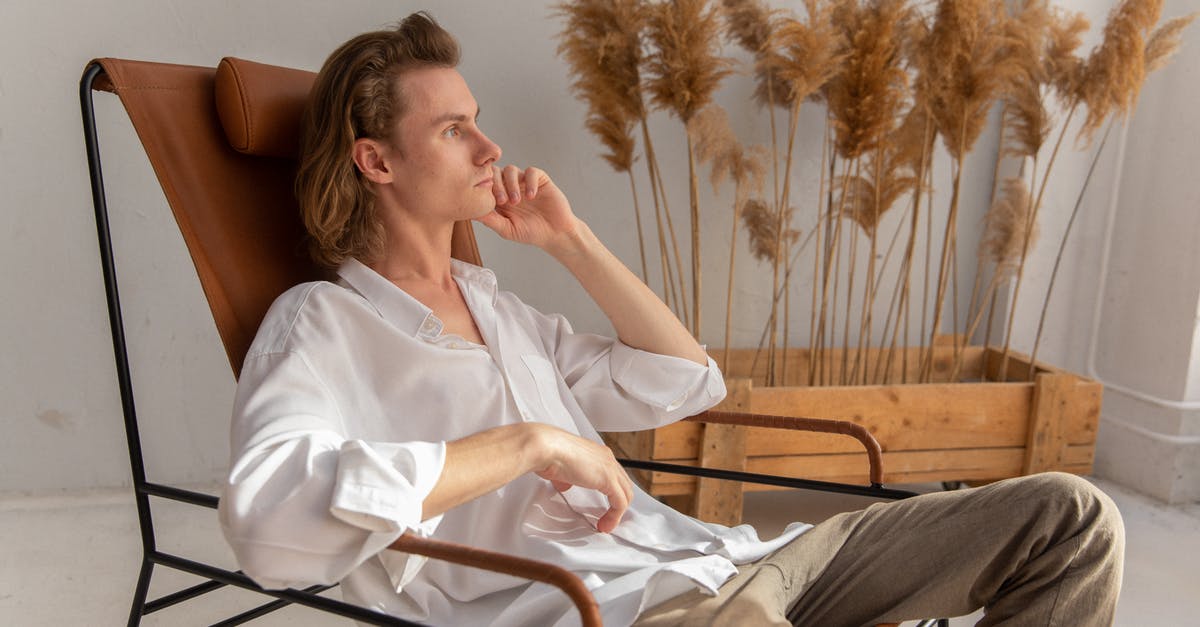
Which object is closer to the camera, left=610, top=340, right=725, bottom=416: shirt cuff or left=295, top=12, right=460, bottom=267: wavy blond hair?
left=295, top=12, right=460, bottom=267: wavy blond hair

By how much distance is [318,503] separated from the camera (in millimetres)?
1104

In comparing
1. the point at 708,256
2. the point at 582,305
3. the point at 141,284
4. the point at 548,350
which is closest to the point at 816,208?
the point at 708,256

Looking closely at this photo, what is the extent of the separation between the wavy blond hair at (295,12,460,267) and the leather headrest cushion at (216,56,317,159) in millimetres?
45

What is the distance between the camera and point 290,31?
2791 millimetres

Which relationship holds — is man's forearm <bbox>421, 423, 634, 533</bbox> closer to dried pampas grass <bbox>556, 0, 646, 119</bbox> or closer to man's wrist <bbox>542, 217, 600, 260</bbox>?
man's wrist <bbox>542, 217, 600, 260</bbox>

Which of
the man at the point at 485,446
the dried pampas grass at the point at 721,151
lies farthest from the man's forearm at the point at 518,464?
the dried pampas grass at the point at 721,151

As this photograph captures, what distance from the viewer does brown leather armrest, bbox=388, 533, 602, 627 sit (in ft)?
3.46

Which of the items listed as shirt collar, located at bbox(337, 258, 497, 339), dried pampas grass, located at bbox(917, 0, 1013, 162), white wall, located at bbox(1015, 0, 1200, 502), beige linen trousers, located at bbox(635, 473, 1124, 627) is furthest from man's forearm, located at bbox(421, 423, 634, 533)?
white wall, located at bbox(1015, 0, 1200, 502)

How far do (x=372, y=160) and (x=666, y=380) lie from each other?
1.93 ft

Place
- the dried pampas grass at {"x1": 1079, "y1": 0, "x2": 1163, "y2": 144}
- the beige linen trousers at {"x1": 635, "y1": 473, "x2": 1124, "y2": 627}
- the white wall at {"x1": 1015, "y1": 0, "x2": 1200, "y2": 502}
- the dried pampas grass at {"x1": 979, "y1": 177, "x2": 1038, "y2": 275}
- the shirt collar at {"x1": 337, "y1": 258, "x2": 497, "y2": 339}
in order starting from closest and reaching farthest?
the beige linen trousers at {"x1": 635, "y1": 473, "x2": 1124, "y2": 627} → the shirt collar at {"x1": 337, "y1": 258, "x2": 497, "y2": 339} → the dried pampas grass at {"x1": 1079, "y1": 0, "x2": 1163, "y2": 144} → the dried pampas grass at {"x1": 979, "y1": 177, "x2": 1038, "y2": 275} → the white wall at {"x1": 1015, "y1": 0, "x2": 1200, "y2": 502}

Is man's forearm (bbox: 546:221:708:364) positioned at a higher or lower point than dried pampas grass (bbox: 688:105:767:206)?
lower

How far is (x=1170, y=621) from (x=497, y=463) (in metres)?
1.93

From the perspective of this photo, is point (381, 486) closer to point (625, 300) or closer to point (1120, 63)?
point (625, 300)

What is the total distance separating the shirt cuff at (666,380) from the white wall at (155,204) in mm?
1430
